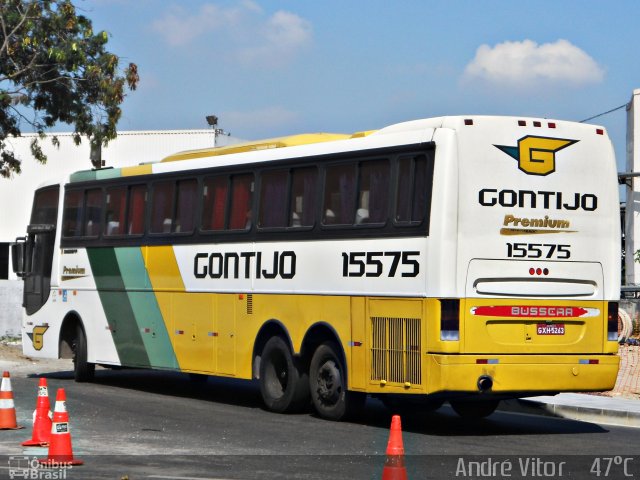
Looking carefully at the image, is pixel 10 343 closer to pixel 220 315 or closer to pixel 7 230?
pixel 220 315

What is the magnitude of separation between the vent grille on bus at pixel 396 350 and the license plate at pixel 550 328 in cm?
149

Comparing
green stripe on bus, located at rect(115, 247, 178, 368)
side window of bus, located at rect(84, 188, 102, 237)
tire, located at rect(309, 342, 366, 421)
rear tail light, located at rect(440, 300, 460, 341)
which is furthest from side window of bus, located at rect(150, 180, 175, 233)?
rear tail light, located at rect(440, 300, 460, 341)

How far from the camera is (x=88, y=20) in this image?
109ft

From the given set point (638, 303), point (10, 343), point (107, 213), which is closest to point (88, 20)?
point (10, 343)

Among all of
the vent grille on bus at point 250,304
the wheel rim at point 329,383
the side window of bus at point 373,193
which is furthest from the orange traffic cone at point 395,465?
the vent grille on bus at point 250,304

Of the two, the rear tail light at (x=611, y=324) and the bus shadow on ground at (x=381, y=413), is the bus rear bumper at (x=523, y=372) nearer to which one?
the rear tail light at (x=611, y=324)

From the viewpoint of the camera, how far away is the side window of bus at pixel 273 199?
18016 millimetres

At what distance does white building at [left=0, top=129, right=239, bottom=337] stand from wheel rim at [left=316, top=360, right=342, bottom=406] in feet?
122

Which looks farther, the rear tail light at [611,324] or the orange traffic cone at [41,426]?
the rear tail light at [611,324]

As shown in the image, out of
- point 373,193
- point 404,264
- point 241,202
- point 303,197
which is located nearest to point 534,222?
point 404,264

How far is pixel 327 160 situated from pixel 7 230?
46.9 m

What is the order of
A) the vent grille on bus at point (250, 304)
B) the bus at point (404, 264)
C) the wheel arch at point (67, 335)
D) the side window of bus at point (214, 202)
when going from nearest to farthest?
the bus at point (404, 264) → the vent grille on bus at point (250, 304) → the side window of bus at point (214, 202) → the wheel arch at point (67, 335)

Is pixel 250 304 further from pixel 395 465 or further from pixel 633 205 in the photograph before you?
pixel 633 205

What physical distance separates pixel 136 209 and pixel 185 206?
1.55 meters
